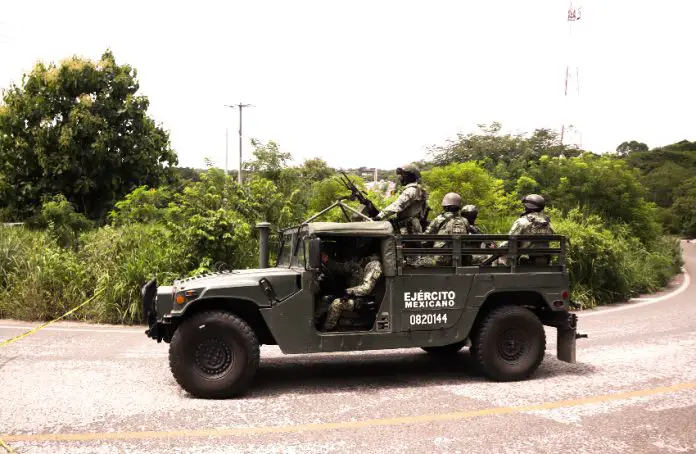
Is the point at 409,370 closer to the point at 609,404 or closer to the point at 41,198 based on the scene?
the point at 609,404

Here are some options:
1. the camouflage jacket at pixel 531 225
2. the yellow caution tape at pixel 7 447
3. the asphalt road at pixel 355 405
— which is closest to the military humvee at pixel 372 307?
the camouflage jacket at pixel 531 225

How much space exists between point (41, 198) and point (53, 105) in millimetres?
3357

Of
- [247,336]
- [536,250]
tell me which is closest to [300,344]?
[247,336]

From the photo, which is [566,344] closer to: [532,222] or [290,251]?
[532,222]

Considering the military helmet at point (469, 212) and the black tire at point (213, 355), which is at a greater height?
the military helmet at point (469, 212)

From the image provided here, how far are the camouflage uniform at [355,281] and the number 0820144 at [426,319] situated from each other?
0.56 meters

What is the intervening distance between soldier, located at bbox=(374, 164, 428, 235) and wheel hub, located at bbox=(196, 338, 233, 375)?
8.07ft

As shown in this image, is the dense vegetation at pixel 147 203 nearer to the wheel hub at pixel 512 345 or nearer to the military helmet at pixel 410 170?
the military helmet at pixel 410 170

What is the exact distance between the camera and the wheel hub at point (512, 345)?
6.89m

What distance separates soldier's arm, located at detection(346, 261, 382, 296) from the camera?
646 centimetres

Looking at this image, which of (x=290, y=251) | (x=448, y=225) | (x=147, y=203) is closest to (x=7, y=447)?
(x=290, y=251)

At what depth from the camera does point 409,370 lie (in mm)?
7410

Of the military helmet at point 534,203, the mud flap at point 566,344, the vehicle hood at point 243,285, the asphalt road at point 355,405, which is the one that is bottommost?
the asphalt road at point 355,405

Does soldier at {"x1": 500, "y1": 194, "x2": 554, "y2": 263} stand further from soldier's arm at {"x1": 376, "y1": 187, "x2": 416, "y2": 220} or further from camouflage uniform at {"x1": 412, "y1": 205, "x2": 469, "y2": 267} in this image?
soldier's arm at {"x1": 376, "y1": 187, "x2": 416, "y2": 220}
